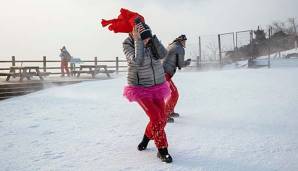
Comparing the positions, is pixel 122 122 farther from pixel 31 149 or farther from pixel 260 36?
pixel 260 36

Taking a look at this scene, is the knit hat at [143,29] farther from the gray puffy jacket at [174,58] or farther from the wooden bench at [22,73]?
the wooden bench at [22,73]

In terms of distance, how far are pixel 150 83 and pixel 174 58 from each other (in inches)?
81.1

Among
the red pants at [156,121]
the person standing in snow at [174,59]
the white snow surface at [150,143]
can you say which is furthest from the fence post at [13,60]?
the red pants at [156,121]

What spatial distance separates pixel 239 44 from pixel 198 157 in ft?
66.2

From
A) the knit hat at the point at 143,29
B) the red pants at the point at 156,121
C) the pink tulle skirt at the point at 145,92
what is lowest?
the red pants at the point at 156,121

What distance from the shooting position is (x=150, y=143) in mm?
5078

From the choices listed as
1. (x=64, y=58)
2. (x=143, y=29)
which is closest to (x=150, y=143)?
(x=143, y=29)

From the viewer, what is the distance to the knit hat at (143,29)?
407cm

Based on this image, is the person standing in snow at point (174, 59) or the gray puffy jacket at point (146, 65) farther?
the person standing in snow at point (174, 59)

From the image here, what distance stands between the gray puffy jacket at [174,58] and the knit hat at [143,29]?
2.10 meters

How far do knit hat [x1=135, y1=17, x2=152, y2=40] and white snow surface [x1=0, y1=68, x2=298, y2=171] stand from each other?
4.60 ft

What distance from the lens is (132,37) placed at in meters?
4.30

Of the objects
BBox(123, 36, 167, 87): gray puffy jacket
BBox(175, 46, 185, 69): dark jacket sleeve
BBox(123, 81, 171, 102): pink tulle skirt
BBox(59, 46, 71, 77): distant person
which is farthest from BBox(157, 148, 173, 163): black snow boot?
BBox(59, 46, 71, 77): distant person

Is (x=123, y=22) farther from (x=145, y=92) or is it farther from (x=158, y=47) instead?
(x=145, y=92)
